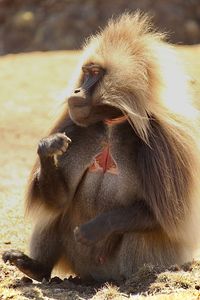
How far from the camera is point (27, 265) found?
471 centimetres

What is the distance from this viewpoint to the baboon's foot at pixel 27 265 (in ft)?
15.1

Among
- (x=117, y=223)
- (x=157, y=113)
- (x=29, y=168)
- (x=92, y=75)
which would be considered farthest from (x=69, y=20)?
(x=117, y=223)

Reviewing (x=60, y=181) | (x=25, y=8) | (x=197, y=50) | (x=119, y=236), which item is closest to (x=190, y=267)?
(x=119, y=236)

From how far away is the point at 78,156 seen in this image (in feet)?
15.5

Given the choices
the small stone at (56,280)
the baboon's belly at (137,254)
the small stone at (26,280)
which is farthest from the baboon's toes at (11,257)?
the baboon's belly at (137,254)

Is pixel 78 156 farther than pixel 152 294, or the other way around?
pixel 78 156

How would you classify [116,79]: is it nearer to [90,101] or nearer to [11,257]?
[90,101]

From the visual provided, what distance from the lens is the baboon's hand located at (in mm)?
4379

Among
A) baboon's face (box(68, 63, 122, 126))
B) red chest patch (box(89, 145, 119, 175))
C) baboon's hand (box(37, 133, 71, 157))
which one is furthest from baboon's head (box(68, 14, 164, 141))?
red chest patch (box(89, 145, 119, 175))

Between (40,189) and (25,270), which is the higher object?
(40,189)

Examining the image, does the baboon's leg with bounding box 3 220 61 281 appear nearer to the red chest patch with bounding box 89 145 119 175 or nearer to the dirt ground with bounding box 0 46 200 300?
the dirt ground with bounding box 0 46 200 300

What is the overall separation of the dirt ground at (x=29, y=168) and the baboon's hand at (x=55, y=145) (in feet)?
1.35

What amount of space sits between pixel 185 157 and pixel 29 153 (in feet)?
15.1

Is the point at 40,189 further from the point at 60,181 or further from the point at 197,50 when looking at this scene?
the point at 197,50
